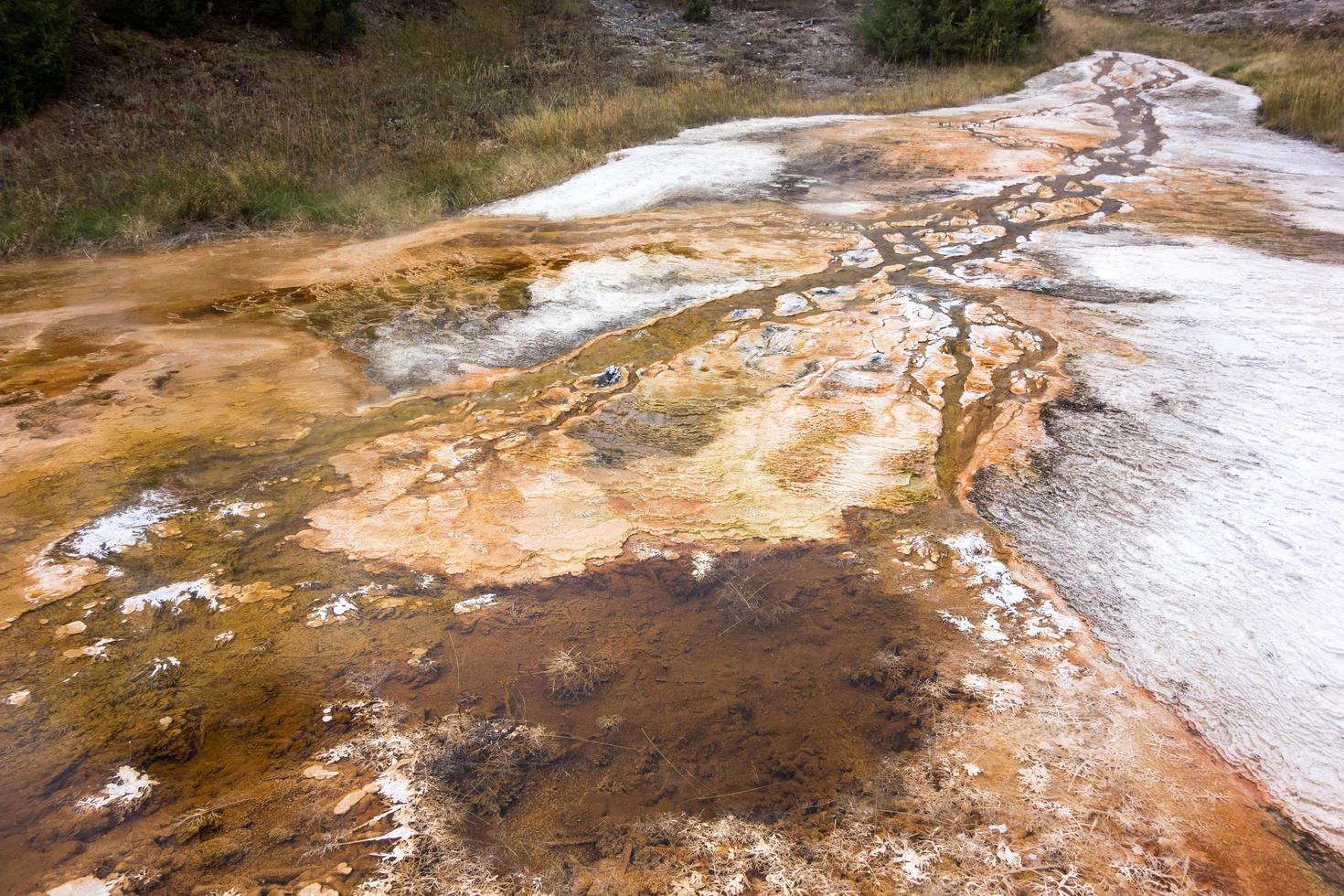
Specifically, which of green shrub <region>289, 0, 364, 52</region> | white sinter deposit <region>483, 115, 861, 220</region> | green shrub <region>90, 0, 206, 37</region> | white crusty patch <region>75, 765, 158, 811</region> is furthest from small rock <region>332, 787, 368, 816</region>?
green shrub <region>289, 0, 364, 52</region>

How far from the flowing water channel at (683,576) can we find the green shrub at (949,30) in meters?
10.0

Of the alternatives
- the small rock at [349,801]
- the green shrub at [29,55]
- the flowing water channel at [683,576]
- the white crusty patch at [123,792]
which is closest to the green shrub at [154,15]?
the green shrub at [29,55]

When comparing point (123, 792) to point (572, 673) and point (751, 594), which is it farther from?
point (751, 594)

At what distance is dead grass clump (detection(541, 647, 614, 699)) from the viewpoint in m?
2.07

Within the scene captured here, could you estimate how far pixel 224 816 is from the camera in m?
1.71

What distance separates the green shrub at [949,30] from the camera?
13078mm

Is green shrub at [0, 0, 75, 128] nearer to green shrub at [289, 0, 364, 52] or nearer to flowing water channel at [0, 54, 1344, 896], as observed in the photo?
green shrub at [289, 0, 364, 52]

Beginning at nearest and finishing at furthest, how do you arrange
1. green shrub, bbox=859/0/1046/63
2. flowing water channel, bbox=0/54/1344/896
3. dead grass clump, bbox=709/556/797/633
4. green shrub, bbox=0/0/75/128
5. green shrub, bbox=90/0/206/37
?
flowing water channel, bbox=0/54/1344/896 < dead grass clump, bbox=709/556/797/633 < green shrub, bbox=0/0/75/128 < green shrub, bbox=90/0/206/37 < green shrub, bbox=859/0/1046/63

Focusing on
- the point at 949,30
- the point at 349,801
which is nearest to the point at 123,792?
the point at 349,801

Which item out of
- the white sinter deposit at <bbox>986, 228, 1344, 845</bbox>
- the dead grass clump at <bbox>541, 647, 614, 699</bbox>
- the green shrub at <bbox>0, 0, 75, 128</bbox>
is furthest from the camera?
the green shrub at <bbox>0, 0, 75, 128</bbox>

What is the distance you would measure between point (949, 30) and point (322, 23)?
34.2 ft

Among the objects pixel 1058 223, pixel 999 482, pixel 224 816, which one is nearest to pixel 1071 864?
pixel 999 482

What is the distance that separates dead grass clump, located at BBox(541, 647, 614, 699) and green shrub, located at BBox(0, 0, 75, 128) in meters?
10.1

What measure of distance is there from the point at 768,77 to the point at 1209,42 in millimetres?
10308
